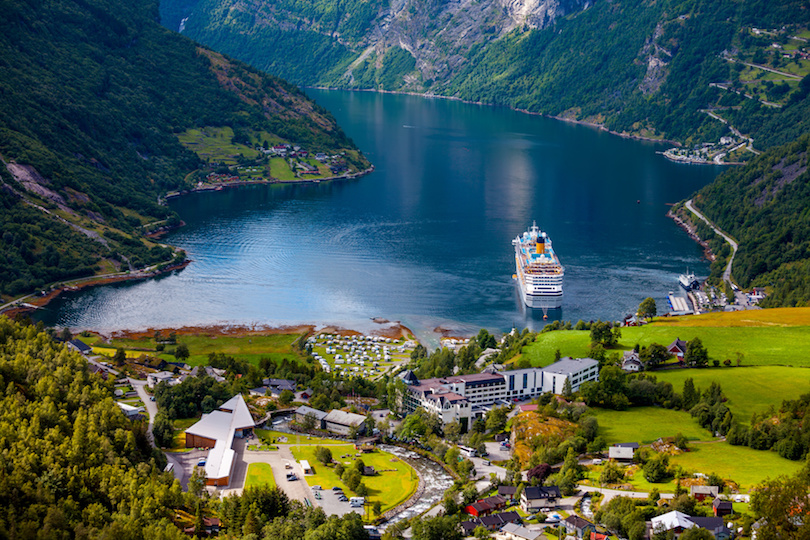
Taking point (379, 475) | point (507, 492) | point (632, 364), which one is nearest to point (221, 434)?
point (379, 475)

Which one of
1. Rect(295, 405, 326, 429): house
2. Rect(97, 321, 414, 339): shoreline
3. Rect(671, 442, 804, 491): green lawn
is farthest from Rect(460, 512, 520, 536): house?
Rect(97, 321, 414, 339): shoreline

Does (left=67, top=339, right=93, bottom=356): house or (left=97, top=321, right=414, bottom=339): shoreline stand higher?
(left=67, top=339, right=93, bottom=356): house

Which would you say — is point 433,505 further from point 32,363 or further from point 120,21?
point 120,21

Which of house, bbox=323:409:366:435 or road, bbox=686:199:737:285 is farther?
road, bbox=686:199:737:285

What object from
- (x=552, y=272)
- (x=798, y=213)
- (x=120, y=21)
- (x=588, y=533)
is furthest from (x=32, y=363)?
(x=120, y=21)

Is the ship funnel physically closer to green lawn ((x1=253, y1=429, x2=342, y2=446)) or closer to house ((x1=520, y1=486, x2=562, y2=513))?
green lawn ((x1=253, y1=429, x2=342, y2=446))

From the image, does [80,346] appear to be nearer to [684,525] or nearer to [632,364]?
[632,364]

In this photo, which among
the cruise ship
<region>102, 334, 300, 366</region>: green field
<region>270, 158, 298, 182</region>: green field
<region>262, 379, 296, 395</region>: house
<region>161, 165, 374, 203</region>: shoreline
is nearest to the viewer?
<region>262, 379, 296, 395</region>: house

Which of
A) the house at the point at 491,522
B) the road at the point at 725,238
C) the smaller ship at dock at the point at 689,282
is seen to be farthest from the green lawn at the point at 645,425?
the road at the point at 725,238
